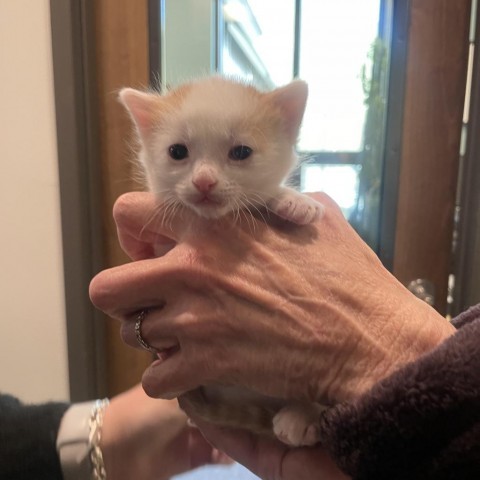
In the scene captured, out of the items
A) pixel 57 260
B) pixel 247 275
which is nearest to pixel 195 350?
pixel 247 275

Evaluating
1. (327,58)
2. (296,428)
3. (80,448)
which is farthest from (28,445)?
(327,58)

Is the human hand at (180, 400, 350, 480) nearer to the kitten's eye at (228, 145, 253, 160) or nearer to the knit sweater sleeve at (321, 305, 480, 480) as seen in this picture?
the knit sweater sleeve at (321, 305, 480, 480)

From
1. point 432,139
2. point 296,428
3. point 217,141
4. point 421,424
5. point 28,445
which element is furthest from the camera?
point 432,139

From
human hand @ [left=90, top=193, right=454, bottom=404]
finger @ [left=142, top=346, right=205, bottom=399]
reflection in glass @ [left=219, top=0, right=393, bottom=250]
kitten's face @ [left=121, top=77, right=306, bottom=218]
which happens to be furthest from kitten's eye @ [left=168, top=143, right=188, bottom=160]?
reflection in glass @ [left=219, top=0, right=393, bottom=250]

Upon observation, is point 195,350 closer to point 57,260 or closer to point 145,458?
point 145,458

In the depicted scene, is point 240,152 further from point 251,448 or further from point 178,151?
point 251,448
